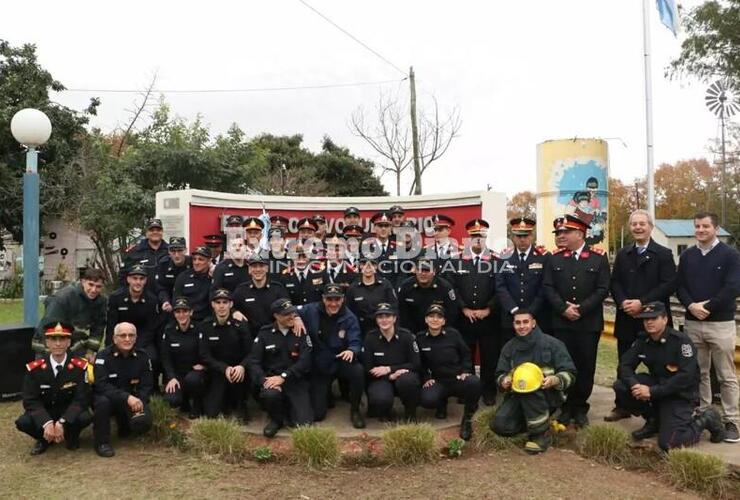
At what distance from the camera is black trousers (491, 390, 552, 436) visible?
5.02 meters

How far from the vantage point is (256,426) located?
219 inches

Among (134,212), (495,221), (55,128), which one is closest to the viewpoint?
(495,221)

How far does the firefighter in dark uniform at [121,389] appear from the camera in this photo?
508 centimetres

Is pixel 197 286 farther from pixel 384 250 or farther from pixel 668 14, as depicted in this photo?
pixel 668 14

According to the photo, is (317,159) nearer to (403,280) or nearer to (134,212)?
(134,212)

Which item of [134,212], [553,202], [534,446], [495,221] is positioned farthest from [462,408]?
[134,212]

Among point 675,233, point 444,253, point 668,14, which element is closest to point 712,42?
point 668,14

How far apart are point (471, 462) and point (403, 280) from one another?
7.37ft

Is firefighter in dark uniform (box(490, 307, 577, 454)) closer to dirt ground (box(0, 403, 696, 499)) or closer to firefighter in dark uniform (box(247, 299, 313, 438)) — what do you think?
dirt ground (box(0, 403, 696, 499))

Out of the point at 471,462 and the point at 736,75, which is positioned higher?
the point at 736,75

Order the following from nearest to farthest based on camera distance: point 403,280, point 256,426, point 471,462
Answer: point 471,462
point 256,426
point 403,280

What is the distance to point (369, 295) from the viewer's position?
6137 millimetres

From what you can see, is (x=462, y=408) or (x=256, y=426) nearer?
(x=256, y=426)

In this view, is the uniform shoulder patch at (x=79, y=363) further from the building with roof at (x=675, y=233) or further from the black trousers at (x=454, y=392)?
the building with roof at (x=675, y=233)
